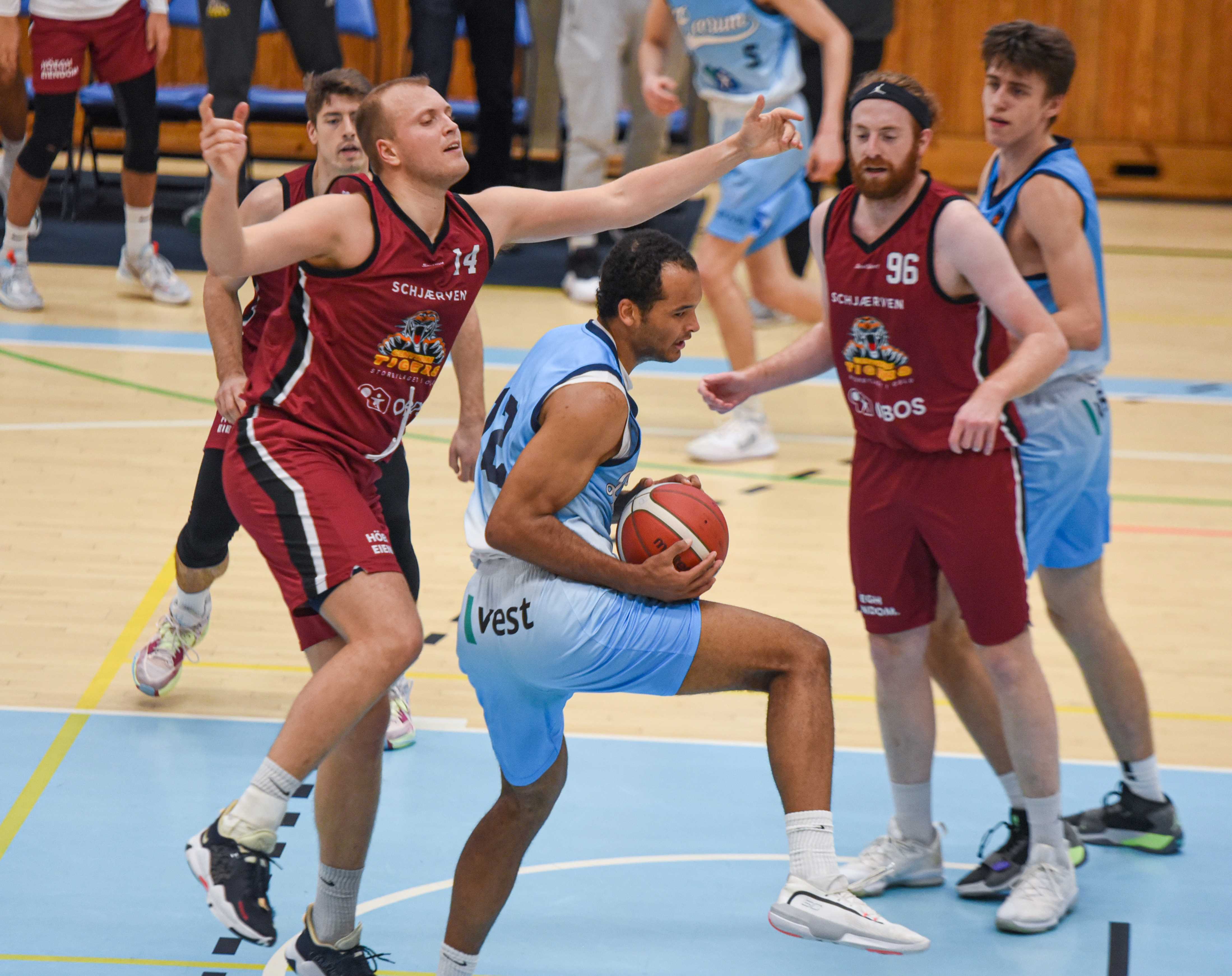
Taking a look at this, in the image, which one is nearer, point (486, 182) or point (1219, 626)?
point (1219, 626)

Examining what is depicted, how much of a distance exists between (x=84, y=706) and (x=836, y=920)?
2742 mm

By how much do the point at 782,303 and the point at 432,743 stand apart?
3557mm

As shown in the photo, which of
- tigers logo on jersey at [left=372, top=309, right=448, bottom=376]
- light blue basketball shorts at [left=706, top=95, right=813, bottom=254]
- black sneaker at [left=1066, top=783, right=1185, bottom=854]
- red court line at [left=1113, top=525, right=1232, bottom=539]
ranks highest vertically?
tigers logo on jersey at [left=372, top=309, right=448, bottom=376]

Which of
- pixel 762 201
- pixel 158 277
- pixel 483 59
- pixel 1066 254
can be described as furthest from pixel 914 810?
pixel 483 59

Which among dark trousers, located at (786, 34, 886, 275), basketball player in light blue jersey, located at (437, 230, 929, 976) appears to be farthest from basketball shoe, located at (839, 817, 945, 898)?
dark trousers, located at (786, 34, 886, 275)

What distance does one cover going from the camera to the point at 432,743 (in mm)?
4762

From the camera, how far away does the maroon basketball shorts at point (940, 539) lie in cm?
367

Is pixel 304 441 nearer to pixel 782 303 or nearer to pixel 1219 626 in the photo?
pixel 1219 626

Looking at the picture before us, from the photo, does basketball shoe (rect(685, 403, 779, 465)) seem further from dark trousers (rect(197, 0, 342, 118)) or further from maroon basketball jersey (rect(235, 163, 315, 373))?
dark trousers (rect(197, 0, 342, 118))

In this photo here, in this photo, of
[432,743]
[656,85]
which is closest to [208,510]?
[432,743]

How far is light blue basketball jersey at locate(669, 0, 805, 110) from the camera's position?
7215mm

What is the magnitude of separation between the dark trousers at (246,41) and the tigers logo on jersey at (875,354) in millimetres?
6191

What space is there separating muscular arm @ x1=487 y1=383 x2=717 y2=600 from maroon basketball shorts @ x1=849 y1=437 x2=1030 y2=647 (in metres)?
0.75

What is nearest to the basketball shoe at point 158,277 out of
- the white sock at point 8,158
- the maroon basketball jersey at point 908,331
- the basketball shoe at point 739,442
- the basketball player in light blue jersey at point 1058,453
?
the white sock at point 8,158
